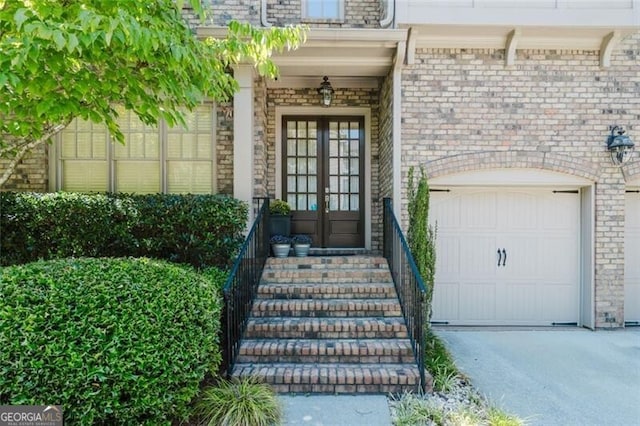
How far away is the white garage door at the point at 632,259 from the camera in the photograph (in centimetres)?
508

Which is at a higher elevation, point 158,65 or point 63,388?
point 158,65

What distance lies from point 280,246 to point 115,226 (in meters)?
2.08

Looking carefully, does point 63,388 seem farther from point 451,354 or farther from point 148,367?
point 451,354

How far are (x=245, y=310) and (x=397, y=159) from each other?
9.25 ft

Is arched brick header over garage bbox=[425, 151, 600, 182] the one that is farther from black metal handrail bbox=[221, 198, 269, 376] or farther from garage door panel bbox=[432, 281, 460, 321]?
black metal handrail bbox=[221, 198, 269, 376]

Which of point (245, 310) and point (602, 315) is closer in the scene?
point (245, 310)

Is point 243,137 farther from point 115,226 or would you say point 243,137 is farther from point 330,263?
point 330,263

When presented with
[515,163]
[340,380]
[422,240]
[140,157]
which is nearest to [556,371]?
[422,240]

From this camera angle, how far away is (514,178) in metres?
4.79

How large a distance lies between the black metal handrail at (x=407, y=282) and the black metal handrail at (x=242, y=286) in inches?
66.9

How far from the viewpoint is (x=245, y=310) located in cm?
367

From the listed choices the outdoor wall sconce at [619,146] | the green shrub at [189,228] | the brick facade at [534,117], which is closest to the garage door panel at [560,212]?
the brick facade at [534,117]

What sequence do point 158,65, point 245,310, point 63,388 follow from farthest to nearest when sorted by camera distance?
point 245,310 < point 158,65 < point 63,388

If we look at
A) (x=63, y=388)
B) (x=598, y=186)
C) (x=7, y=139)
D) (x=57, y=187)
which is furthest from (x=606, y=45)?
(x=7, y=139)
